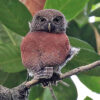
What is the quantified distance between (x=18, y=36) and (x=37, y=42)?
68 centimetres

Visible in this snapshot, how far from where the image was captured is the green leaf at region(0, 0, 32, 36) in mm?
1861

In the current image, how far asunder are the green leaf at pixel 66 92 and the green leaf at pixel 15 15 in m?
0.46

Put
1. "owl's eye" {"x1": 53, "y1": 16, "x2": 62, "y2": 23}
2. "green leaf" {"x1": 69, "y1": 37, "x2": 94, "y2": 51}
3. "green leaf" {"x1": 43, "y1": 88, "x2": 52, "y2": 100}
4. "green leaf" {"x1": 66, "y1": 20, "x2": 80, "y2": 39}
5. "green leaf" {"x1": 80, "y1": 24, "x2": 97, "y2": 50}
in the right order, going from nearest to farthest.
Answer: "owl's eye" {"x1": 53, "y1": 16, "x2": 62, "y2": 23} < "green leaf" {"x1": 69, "y1": 37, "x2": 94, "y2": 51} < "green leaf" {"x1": 43, "y1": 88, "x2": 52, "y2": 100} < "green leaf" {"x1": 66, "y1": 20, "x2": 80, "y2": 39} < "green leaf" {"x1": 80, "y1": 24, "x2": 97, "y2": 50}

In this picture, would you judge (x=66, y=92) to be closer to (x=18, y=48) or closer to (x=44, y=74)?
(x=18, y=48)

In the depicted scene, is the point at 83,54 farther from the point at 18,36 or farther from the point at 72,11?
the point at 18,36

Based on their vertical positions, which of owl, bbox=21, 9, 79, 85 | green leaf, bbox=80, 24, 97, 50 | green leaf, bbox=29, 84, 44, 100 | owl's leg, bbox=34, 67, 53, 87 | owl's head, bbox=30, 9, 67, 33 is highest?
owl's head, bbox=30, 9, 67, 33

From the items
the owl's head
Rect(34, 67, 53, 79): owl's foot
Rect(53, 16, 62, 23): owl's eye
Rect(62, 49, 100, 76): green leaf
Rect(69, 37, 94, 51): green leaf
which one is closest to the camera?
Rect(34, 67, 53, 79): owl's foot

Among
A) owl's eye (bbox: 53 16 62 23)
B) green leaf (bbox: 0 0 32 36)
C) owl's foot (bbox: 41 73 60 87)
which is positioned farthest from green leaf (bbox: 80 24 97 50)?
owl's foot (bbox: 41 73 60 87)

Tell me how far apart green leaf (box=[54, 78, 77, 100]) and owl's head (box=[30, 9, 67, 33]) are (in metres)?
0.56

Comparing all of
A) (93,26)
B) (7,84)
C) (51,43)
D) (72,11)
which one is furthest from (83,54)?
(93,26)

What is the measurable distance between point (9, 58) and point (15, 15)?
0.83 feet

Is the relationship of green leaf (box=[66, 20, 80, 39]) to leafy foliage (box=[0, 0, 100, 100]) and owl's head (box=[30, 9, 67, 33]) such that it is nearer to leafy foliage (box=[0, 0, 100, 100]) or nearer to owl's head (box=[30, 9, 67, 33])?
leafy foliage (box=[0, 0, 100, 100])

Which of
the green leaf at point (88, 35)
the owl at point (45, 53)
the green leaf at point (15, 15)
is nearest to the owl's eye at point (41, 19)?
the owl at point (45, 53)

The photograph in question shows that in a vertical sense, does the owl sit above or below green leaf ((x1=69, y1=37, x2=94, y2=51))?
above
